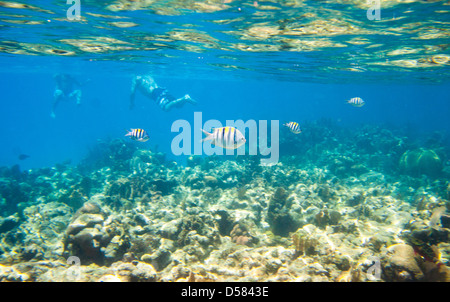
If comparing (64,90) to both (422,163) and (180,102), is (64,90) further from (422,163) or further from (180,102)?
(422,163)

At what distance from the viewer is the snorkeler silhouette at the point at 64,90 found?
2797 cm

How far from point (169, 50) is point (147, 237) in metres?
16.0

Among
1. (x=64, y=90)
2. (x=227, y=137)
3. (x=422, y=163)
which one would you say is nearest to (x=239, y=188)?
(x=227, y=137)

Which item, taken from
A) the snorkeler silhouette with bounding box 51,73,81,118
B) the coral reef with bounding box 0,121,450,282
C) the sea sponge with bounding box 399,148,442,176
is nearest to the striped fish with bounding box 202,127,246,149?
the coral reef with bounding box 0,121,450,282

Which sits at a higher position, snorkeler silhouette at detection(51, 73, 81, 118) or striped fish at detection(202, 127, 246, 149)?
snorkeler silhouette at detection(51, 73, 81, 118)

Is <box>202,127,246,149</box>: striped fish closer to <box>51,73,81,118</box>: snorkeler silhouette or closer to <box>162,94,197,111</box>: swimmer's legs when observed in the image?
<box>162,94,197,111</box>: swimmer's legs

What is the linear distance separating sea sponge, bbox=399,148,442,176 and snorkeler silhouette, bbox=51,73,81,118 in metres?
32.0

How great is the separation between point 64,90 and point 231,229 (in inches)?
1297

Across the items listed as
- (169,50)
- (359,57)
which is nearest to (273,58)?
(359,57)

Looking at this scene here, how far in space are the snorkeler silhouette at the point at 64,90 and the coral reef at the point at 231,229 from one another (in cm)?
1776

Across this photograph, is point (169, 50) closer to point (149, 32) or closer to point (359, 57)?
point (149, 32)

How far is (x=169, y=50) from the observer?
712 inches

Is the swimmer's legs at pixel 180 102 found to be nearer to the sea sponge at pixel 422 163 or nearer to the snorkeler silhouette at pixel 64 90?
the snorkeler silhouette at pixel 64 90

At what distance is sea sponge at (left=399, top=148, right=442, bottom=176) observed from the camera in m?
14.1
